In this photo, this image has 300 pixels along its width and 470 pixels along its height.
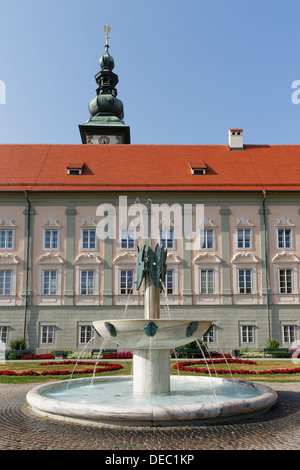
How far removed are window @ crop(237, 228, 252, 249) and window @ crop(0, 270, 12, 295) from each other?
52.7 feet

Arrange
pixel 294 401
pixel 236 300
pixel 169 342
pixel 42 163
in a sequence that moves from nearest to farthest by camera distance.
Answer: pixel 169 342 < pixel 294 401 < pixel 236 300 < pixel 42 163

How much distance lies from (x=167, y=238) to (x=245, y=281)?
6.16 m

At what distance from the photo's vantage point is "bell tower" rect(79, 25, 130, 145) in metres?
46.4

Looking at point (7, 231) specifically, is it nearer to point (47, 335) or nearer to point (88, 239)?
point (88, 239)

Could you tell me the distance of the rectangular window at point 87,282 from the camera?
31456mm

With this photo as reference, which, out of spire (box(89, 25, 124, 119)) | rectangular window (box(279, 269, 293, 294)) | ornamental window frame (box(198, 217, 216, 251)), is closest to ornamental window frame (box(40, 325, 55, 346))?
ornamental window frame (box(198, 217, 216, 251))

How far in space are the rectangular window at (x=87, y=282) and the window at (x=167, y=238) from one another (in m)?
5.39

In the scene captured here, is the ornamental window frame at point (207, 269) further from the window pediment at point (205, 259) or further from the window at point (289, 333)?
the window at point (289, 333)

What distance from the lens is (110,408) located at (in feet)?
27.9

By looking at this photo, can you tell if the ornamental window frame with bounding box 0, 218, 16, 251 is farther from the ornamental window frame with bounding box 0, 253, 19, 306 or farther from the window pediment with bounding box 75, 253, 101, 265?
the window pediment with bounding box 75, 253, 101, 265
